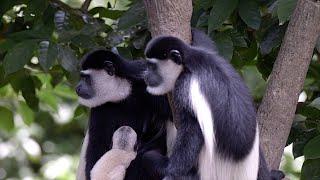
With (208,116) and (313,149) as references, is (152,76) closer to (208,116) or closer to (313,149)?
(208,116)

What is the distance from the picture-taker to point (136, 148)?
2.66 meters

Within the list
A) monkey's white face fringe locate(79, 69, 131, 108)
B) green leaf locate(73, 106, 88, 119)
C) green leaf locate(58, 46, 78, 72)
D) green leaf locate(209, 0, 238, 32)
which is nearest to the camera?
green leaf locate(209, 0, 238, 32)

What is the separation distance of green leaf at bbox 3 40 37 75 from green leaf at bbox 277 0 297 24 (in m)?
0.93

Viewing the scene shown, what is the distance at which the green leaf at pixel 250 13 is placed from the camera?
2443mm

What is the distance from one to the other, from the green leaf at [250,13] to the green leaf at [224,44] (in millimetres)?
95

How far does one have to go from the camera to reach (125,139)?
261 cm

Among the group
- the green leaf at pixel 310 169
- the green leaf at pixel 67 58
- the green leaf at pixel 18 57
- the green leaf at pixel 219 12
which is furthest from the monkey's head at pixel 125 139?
the green leaf at pixel 310 169

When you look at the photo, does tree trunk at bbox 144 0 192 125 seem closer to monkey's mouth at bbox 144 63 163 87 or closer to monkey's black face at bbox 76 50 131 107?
monkey's mouth at bbox 144 63 163 87

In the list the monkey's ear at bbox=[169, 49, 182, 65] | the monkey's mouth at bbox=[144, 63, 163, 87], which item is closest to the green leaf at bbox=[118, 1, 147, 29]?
the monkey's mouth at bbox=[144, 63, 163, 87]

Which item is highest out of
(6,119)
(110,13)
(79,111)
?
(110,13)

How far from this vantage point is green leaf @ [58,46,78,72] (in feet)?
8.52

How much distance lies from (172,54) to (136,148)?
597mm

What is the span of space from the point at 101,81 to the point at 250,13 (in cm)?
67

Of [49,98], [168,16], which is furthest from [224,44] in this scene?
[49,98]
